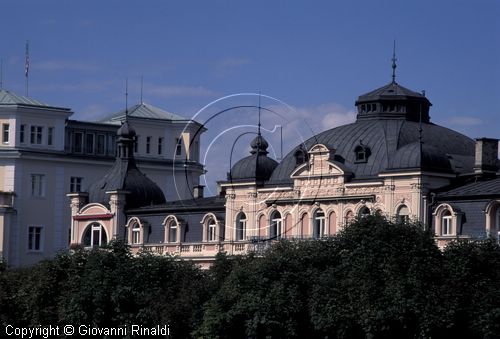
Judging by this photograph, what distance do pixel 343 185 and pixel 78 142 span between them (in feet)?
176

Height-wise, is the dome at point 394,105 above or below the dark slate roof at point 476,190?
above

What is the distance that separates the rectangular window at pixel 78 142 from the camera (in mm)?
184625

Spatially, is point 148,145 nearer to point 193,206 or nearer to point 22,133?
point 22,133

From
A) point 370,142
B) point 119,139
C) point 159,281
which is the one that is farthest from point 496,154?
point 119,139

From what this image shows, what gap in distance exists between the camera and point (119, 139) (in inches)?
6476

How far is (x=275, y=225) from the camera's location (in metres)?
144

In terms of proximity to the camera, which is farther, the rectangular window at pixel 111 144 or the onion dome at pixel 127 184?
the rectangular window at pixel 111 144

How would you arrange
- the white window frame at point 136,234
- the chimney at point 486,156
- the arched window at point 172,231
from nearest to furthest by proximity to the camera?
1. the chimney at point 486,156
2. the arched window at point 172,231
3. the white window frame at point 136,234

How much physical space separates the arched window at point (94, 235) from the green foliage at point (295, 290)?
82.6 ft

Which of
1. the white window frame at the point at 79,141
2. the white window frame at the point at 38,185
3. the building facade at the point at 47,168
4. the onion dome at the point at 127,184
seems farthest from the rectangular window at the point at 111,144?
the onion dome at the point at 127,184

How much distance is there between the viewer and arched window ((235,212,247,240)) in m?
146

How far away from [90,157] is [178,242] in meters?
36.3

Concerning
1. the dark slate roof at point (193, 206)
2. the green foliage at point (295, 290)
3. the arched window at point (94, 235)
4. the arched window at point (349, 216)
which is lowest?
the green foliage at point (295, 290)

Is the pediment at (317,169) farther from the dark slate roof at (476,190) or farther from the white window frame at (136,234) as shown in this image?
the white window frame at (136,234)
